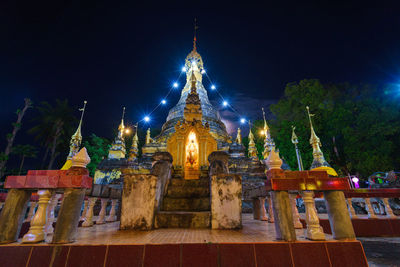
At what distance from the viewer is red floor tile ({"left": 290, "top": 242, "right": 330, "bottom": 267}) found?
86.6 inches

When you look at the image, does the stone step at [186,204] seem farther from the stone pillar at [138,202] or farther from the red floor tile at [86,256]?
the red floor tile at [86,256]

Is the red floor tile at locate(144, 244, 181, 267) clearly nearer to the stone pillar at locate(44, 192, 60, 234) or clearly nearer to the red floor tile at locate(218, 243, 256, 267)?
the red floor tile at locate(218, 243, 256, 267)

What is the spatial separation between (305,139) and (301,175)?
70.7 feet

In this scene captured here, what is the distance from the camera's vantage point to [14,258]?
214 centimetres

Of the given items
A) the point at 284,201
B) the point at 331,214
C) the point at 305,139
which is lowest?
the point at 331,214

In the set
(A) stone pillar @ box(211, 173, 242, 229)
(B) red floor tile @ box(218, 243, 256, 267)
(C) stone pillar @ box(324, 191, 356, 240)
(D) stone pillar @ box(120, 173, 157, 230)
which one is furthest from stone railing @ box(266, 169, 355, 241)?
(D) stone pillar @ box(120, 173, 157, 230)

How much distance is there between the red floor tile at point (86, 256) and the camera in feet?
7.00

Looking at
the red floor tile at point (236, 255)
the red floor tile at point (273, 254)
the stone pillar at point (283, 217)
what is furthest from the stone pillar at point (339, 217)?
the red floor tile at point (236, 255)

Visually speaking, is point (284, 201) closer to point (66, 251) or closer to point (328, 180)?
point (328, 180)

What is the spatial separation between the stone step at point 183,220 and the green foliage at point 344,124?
18.9 m

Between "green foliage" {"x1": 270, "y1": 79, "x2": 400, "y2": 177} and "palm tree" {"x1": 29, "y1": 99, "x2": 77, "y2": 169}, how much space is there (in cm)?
3011

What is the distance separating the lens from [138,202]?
361 centimetres

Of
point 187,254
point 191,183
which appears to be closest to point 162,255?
point 187,254

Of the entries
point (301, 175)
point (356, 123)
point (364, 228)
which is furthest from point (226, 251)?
point (356, 123)
